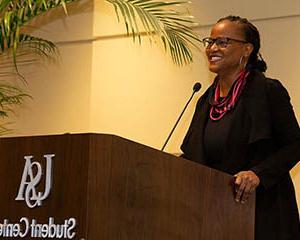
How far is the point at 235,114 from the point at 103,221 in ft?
3.66

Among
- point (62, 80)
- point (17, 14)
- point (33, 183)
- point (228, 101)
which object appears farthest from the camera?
point (62, 80)

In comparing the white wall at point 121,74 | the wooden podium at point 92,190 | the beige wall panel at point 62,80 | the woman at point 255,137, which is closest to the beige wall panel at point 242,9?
the white wall at point 121,74

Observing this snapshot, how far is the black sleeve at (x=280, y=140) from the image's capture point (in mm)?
2848

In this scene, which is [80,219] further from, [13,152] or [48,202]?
[13,152]

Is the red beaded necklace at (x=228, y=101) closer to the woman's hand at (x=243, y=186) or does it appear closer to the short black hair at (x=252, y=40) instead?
the short black hair at (x=252, y=40)

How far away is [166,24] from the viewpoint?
4.45m

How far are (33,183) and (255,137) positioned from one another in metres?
1.05

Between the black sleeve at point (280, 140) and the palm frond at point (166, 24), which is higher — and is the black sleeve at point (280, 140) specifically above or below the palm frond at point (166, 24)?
below

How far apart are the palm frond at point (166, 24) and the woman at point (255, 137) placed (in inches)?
43.1

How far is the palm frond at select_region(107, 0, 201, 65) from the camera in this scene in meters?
4.27

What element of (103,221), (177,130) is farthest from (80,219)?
(177,130)

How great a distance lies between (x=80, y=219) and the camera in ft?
6.66

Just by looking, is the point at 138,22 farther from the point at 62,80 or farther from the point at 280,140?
the point at 280,140

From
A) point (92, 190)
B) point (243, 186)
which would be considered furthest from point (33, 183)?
point (243, 186)
